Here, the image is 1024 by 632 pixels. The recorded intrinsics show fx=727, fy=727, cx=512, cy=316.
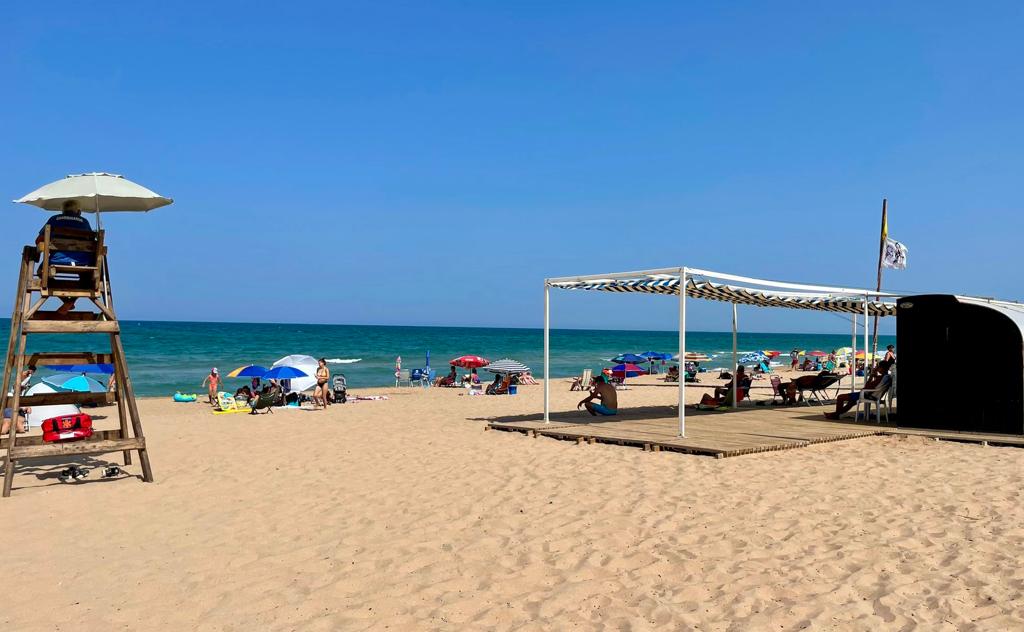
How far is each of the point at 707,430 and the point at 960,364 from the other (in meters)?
3.32

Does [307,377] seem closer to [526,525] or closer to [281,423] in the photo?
[281,423]

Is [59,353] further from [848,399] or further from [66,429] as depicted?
[848,399]

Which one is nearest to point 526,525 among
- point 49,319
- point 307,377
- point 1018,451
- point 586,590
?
point 586,590

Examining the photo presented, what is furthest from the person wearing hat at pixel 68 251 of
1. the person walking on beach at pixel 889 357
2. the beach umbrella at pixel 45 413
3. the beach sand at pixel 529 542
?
the person walking on beach at pixel 889 357

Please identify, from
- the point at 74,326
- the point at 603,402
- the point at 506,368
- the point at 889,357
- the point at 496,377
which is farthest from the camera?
the point at 506,368

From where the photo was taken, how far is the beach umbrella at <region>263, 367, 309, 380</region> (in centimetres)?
1554

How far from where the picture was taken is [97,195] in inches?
267

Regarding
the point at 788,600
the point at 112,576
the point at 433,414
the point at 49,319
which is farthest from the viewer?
the point at 433,414

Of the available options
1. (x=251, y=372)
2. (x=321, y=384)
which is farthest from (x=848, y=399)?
(x=251, y=372)

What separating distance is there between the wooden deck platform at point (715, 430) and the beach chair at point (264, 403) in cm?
528

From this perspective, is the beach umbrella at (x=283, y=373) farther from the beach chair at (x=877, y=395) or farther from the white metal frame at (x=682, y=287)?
the beach chair at (x=877, y=395)

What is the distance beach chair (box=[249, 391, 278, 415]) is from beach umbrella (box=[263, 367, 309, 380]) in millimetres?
1237

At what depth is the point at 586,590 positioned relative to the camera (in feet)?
12.4

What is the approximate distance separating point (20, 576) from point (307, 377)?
12.2 metres
